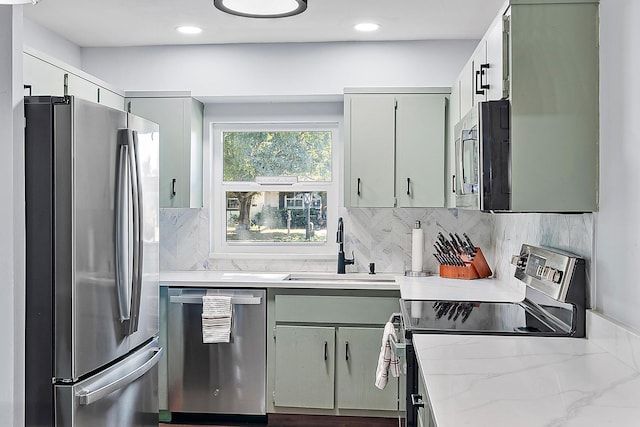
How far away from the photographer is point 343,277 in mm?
4184

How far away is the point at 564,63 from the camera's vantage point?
215cm

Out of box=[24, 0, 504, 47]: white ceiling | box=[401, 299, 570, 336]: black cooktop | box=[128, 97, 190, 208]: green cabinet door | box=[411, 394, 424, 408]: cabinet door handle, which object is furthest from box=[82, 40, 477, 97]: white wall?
box=[411, 394, 424, 408]: cabinet door handle

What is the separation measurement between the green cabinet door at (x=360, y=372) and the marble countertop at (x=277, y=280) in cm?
26

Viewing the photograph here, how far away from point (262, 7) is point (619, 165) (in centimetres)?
147

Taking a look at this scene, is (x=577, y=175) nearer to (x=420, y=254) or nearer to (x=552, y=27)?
(x=552, y=27)

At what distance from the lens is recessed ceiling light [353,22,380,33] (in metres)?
3.79

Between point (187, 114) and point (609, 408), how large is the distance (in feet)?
10.9

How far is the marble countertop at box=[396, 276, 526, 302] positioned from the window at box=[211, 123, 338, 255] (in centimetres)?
88

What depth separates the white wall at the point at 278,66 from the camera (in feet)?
13.7

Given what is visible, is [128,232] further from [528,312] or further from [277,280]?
[528,312]

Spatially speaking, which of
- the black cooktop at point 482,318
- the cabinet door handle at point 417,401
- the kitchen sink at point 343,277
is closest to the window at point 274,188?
the kitchen sink at point 343,277

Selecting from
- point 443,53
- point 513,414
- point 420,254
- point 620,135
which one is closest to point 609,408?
point 513,414

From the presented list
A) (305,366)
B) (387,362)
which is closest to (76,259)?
(387,362)

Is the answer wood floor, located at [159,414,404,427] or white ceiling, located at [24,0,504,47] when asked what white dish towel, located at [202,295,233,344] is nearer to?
wood floor, located at [159,414,404,427]
